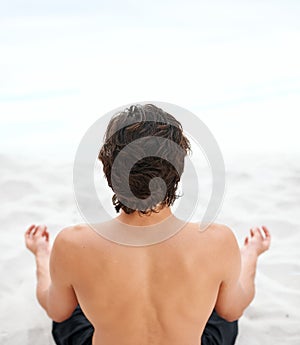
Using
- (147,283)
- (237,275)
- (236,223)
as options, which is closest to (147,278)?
(147,283)

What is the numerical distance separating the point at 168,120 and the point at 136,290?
0.33 m

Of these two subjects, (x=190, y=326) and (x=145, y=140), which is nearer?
(x=145, y=140)

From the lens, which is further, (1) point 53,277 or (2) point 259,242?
(2) point 259,242

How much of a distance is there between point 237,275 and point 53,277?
39 cm

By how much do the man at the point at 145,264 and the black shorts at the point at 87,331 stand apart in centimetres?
12

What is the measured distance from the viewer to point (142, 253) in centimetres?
112

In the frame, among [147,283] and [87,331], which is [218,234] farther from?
[87,331]

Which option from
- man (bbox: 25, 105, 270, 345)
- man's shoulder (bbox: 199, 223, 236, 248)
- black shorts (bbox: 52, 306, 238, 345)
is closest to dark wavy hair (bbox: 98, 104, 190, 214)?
man (bbox: 25, 105, 270, 345)

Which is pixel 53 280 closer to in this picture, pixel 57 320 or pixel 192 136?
pixel 57 320

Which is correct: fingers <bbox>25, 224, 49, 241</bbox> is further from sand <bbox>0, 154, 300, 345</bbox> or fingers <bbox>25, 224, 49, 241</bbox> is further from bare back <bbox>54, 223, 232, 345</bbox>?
bare back <bbox>54, 223, 232, 345</bbox>

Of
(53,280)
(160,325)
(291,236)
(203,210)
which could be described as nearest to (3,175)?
(203,210)

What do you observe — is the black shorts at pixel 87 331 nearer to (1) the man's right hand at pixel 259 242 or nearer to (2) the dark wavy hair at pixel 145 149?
(1) the man's right hand at pixel 259 242

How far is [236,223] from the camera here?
7.47 ft

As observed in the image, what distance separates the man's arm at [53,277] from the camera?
3.92 feet
